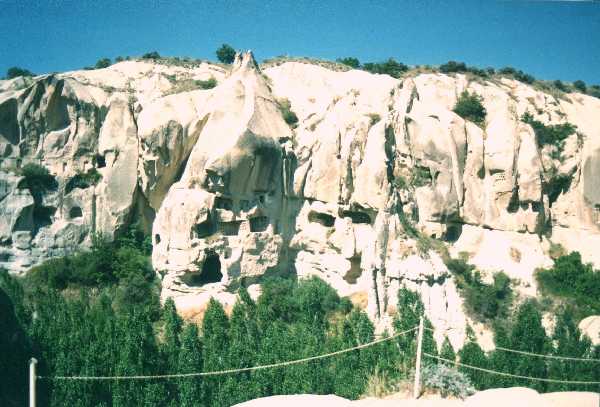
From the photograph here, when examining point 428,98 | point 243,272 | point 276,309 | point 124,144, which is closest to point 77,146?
point 124,144

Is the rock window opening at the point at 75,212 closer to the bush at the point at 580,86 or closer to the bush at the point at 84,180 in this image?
the bush at the point at 84,180

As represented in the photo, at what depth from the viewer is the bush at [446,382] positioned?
38.7 feet

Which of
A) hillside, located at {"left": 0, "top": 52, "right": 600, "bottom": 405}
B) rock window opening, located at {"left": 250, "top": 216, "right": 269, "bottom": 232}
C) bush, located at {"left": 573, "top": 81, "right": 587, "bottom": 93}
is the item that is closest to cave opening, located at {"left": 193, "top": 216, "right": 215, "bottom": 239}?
hillside, located at {"left": 0, "top": 52, "right": 600, "bottom": 405}

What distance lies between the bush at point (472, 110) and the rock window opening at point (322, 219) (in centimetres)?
844

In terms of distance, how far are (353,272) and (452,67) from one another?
1590 cm

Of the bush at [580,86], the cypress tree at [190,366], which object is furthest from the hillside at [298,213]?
the bush at [580,86]

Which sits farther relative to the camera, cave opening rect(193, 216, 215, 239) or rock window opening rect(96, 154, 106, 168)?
rock window opening rect(96, 154, 106, 168)

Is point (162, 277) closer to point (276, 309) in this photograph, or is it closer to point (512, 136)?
point (276, 309)

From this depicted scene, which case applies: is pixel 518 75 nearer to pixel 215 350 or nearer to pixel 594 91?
pixel 594 91

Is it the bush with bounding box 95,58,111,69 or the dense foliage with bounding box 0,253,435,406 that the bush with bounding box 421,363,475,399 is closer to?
the dense foliage with bounding box 0,253,435,406

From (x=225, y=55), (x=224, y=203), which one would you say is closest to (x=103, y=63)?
(x=225, y=55)

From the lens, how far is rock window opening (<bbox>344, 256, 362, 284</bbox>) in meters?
21.7

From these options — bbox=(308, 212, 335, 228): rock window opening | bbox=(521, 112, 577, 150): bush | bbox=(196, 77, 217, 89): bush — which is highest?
bbox=(196, 77, 217, 89): bush

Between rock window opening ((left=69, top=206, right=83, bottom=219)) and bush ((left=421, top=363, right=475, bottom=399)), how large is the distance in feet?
58.4
